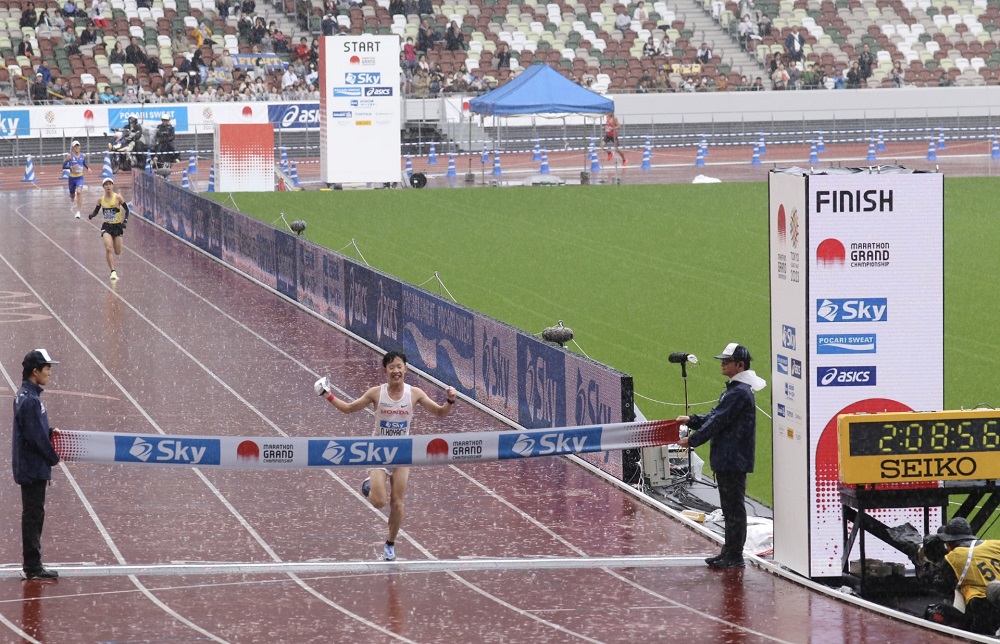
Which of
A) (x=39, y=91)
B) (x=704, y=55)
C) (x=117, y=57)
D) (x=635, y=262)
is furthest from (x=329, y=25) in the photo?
(x=635, y=262)

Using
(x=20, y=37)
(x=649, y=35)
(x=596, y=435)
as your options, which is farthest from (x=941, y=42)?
(x=596, y=435)

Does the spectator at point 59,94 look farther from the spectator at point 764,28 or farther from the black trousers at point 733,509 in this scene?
the black trousers at point 733,509

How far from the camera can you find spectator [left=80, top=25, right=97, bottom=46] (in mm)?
50312

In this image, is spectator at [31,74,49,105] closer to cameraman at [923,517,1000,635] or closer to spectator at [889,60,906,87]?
spectator at [889,60,906,87]

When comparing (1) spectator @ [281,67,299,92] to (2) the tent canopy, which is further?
(1) spectator @ [281,67,299,92]

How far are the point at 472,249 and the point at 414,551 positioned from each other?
17.4 m

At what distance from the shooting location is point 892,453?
36.1 feet

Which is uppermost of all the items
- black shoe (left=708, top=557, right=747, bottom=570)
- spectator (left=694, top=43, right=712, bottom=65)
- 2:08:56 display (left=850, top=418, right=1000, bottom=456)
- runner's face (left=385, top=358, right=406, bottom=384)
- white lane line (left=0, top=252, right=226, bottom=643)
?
spectator (left=694, top=43, right=712, bottom=65)

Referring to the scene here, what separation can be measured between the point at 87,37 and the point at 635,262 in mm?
28806

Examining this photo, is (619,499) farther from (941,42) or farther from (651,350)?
(941,42)

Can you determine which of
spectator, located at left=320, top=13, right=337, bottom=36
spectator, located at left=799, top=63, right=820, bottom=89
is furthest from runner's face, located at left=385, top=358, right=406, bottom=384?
spectator, located at left=799, top=63, right=820, bottom=89

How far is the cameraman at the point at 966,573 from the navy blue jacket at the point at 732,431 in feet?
5.23

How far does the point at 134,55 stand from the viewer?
163 ft

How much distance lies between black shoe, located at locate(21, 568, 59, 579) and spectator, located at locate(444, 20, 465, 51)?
147ft
